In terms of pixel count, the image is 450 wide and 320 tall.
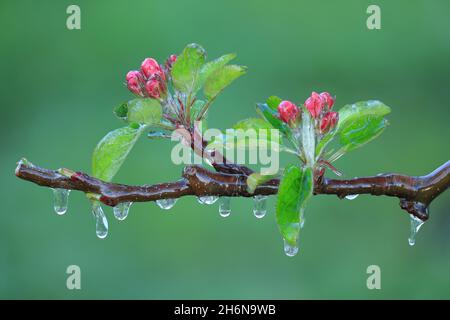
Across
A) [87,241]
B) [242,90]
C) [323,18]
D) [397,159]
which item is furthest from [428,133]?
[87,241]

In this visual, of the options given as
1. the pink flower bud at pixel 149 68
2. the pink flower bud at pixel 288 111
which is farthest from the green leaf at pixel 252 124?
the pink flower bud at pixel 149 68

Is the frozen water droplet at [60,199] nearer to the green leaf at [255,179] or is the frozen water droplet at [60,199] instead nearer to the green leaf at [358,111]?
the green leaf at [255,179]

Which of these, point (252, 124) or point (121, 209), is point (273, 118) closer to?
point (252, 124)

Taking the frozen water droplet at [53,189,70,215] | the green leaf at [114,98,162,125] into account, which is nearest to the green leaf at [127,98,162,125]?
the green leaf at [114,98,162,125]

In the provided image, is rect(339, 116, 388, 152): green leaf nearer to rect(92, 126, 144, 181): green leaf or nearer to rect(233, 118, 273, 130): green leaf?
rect(233, 118, 273, 130): green leaf

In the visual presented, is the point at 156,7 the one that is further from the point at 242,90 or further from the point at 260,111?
the point at 260,111
